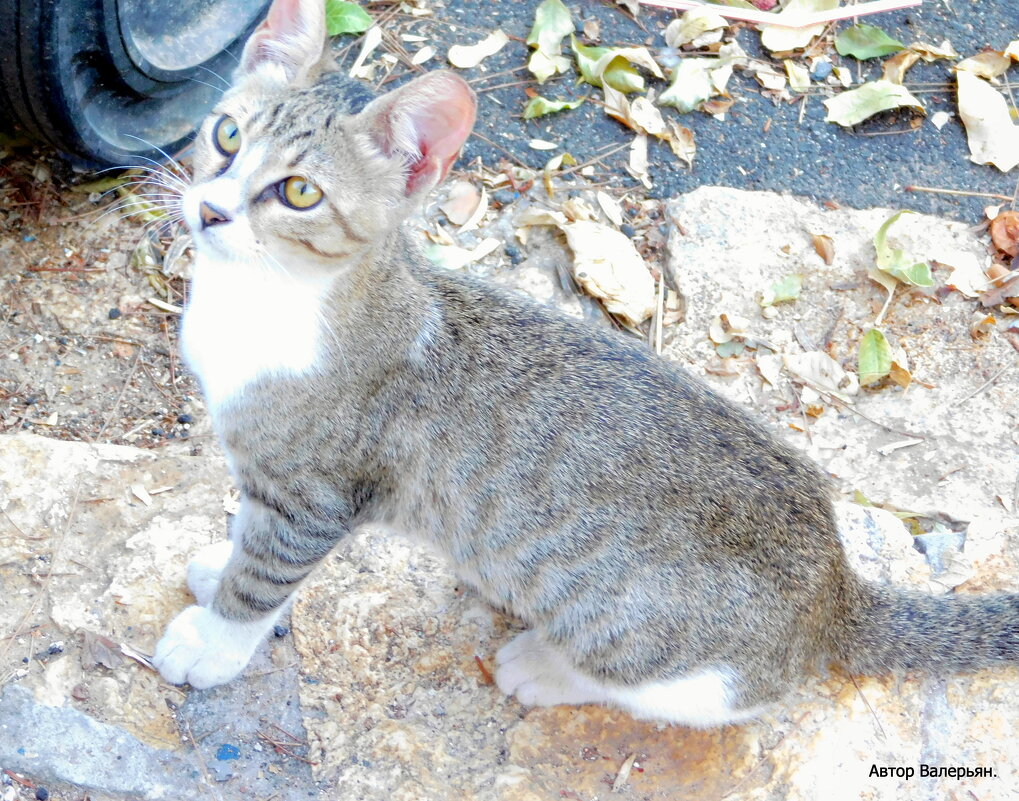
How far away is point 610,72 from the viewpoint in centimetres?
510

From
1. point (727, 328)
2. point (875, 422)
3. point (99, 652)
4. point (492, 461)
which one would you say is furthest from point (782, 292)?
point (99, 652)

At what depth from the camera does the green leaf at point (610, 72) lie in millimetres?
5082

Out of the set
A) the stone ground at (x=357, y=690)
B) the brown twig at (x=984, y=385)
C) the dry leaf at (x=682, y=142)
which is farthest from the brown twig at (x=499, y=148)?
the brown twig at (x=984, y=385)

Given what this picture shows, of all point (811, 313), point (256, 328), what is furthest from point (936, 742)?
point (256, 328)

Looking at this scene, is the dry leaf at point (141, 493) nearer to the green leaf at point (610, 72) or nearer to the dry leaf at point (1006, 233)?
the green leaf at point (610, 72)

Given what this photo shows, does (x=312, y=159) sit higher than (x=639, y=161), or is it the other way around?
(x=312, y=159)

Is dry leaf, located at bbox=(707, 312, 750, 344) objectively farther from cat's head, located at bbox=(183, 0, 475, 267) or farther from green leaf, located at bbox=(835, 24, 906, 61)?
cat's head, located at bbox=(183, 0, 475, 267)

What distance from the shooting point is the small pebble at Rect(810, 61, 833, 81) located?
214 inches

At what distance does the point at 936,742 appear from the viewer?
123 inches

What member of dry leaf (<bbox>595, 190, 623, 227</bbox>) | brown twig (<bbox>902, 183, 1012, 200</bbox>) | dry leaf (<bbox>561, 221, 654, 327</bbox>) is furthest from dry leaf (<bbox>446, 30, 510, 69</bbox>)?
brown twig (<bbox>902, 183, 1012, 200</bbox>)

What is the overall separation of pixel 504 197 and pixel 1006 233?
7.81 ft

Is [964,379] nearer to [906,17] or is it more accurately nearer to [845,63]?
[845,63]

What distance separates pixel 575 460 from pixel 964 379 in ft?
7.92

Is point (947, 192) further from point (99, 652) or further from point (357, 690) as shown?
point (99, 652)
